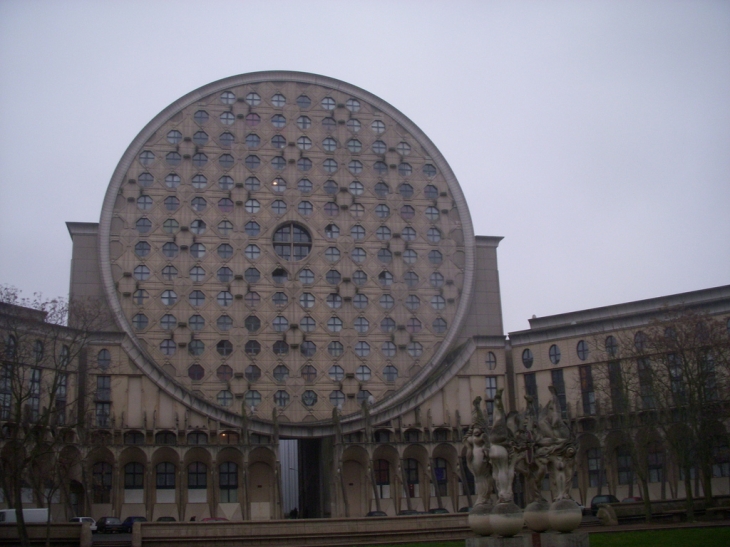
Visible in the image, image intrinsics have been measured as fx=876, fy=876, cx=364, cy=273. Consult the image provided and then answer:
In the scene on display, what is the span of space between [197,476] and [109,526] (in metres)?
10.1

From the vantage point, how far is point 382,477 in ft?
201

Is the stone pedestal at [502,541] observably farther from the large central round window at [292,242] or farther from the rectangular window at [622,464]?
the large central round window at [292,242]

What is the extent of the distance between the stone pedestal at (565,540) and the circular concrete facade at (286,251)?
3691 centimetres

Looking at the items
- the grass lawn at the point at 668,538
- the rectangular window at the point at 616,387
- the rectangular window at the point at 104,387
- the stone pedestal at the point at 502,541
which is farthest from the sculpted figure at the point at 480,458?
the rectangular window at the point at 104,387

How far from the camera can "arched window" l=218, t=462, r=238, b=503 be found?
5859 cm

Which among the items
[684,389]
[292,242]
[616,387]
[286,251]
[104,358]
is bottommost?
[684,389]

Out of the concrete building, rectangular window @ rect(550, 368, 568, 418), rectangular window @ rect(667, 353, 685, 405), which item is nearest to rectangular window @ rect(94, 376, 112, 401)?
the concrete building

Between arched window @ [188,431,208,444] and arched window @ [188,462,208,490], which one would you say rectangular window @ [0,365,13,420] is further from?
arched window @ [188,462,208,490]

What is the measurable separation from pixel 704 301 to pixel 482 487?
121 feet

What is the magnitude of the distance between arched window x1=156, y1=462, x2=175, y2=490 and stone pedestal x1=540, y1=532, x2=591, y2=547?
38.3 m

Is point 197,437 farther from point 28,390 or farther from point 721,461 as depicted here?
point 721,461

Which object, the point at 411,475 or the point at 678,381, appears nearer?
the point at 678,381

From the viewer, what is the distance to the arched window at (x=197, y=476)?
191ft

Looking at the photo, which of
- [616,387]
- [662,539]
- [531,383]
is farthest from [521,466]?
[531,383]
